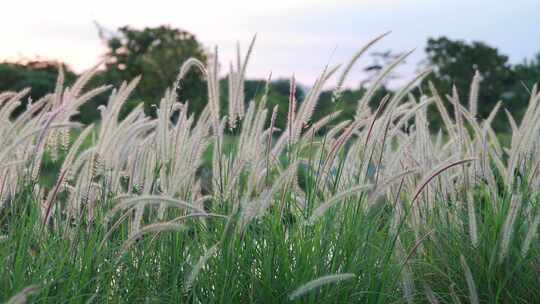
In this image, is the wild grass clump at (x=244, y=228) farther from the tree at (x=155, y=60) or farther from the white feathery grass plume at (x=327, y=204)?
the tree at (x=155, y=60)

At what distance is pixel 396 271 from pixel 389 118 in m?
0.76

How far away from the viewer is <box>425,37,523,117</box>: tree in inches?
995

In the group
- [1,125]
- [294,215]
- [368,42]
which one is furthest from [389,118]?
[1,125]

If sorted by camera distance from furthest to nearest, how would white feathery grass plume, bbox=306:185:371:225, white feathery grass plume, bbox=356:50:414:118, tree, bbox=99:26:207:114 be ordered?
1. tree, bbox=99:26:207:114
2. white feathery grass plume, bbox=356:50:414:118
3. white feathery grass plume, bbox=306:185:371:225

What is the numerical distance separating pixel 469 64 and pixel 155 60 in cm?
1044

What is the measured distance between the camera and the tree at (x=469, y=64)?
82.9ft

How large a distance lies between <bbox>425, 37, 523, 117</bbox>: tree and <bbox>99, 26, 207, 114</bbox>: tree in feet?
26.3

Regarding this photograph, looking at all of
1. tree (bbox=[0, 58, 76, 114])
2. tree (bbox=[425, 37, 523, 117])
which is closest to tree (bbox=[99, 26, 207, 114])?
tree (bbox=[0, 58, 76, 114])

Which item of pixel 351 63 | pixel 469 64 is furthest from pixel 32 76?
pixel 351 63

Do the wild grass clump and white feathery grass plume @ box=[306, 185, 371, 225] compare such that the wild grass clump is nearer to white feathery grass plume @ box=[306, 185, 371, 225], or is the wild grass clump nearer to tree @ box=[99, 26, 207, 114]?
white feathery grass plume @ box=[306, 185, 371, 225]

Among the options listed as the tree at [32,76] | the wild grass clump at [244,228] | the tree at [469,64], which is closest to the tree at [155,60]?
the tree at [32,76]

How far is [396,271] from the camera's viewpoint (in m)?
3.65

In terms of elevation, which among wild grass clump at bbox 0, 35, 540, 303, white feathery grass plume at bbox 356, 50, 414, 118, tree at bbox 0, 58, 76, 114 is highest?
white feathery grass plume at bbox 356, 50, 414, 118

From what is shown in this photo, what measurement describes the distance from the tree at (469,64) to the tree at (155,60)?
8022 millimetres
